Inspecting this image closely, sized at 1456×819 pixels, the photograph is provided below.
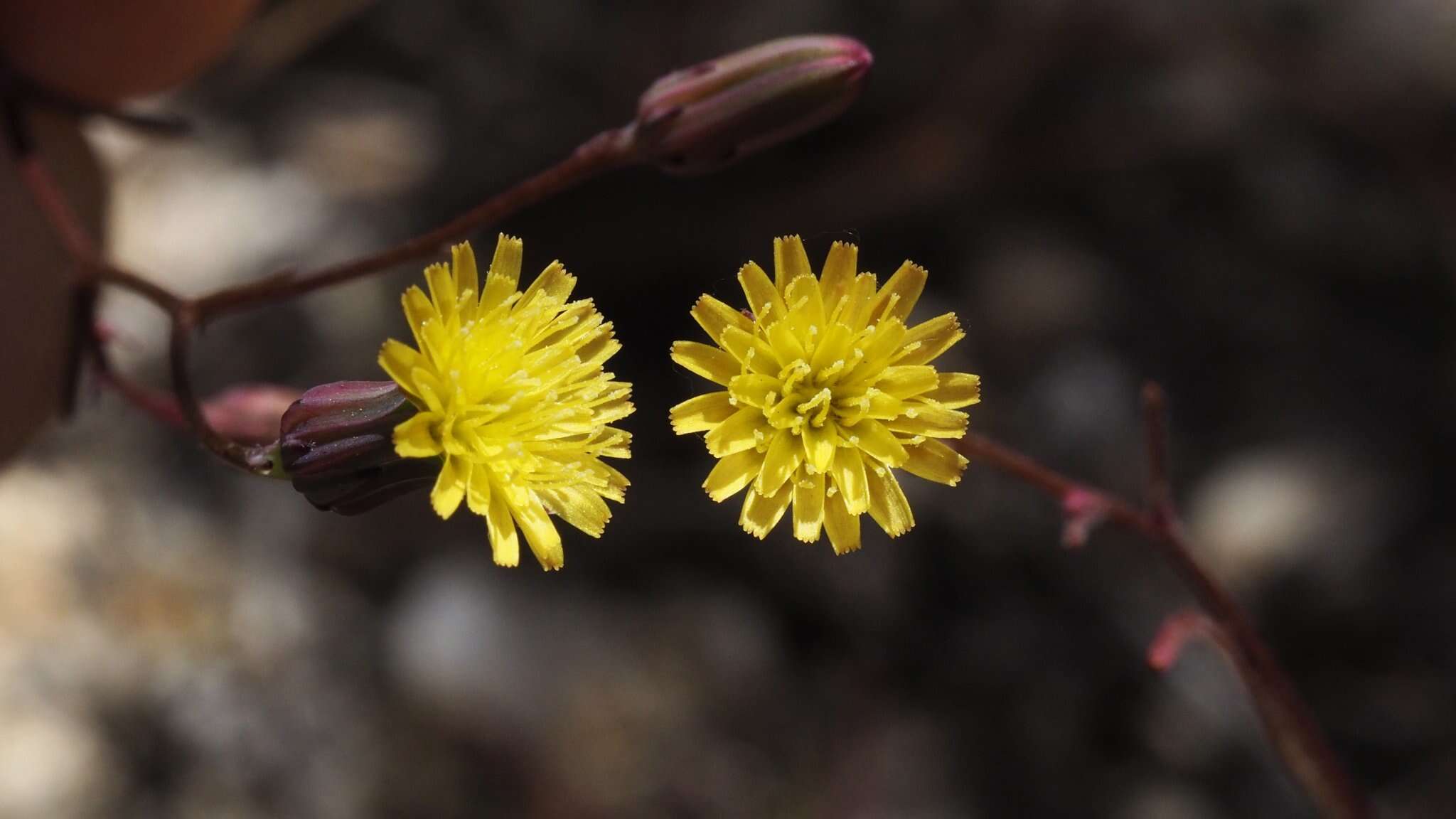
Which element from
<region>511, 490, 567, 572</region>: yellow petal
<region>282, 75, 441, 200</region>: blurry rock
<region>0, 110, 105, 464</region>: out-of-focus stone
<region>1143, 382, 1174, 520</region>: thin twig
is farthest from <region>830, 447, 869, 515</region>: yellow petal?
<region>282, 75, 441, 200</region>: blurry rock

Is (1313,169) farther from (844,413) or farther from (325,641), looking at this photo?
(325,641)

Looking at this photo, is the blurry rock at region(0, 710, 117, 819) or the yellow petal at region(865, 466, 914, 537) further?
the blurry rock at region(0, 710, 117, 819)

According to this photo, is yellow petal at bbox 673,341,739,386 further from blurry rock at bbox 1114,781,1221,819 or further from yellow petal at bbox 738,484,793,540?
blurry rock at bbox 1114,781,1221,819

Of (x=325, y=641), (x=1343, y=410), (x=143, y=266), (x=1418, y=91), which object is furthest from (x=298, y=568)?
(x=1418, y=91)

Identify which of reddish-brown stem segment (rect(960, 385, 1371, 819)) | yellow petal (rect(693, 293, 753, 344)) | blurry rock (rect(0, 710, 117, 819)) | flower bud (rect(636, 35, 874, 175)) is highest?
flower bud (rect(636, 35, 874, 175))

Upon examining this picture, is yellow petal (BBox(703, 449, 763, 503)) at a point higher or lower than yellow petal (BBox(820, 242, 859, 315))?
lower

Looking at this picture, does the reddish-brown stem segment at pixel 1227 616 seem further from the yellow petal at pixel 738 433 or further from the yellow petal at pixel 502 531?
the yellow petal at pixel 502 531
